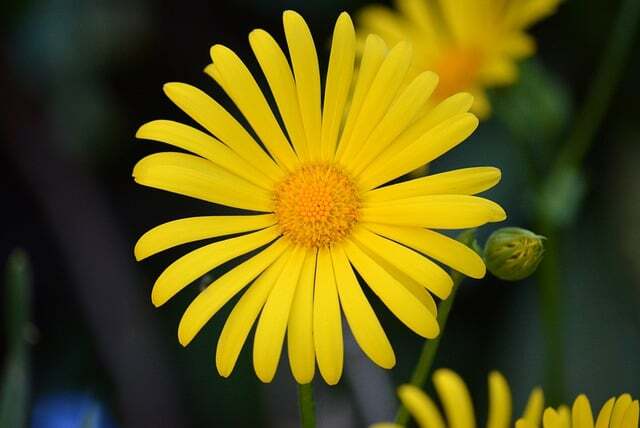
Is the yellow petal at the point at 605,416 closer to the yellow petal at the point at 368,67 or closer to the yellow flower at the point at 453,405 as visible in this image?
the yellow flower at the point at 453,405

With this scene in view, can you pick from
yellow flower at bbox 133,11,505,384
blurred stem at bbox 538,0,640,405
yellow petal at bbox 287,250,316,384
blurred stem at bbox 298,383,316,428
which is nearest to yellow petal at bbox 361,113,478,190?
yellow flower at bbox 133,11,505,384

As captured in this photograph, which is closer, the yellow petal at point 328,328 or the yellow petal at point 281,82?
the yellow petal at point 328,328

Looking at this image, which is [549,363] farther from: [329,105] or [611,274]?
[611,274]

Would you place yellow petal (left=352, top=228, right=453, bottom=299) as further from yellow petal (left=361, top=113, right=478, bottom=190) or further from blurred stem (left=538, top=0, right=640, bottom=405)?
blurred stem (left=538, top=0, right=640, bottom=405)

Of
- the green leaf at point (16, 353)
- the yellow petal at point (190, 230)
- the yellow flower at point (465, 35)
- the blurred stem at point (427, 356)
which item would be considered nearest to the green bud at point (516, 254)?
the blurred stem at point (427, 356)

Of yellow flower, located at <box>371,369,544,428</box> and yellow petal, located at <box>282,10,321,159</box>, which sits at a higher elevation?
yellow petal, located at <box>282,10,321,159</box>

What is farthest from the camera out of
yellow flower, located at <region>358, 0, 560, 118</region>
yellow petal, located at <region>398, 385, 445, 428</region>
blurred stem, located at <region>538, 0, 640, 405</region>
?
yellow flower, located at <region>358, 0, 560, 118</region>
